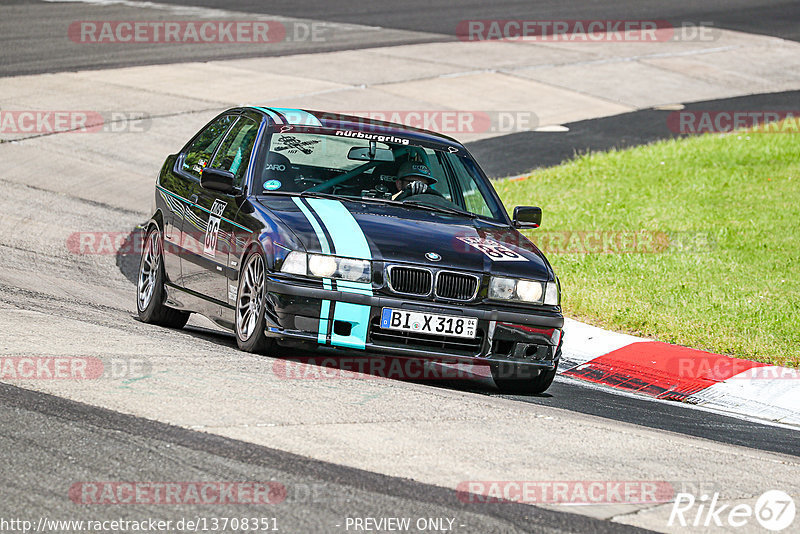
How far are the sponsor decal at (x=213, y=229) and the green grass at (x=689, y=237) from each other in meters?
3.57

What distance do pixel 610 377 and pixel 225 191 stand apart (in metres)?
3.11

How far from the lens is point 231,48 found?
25484mm

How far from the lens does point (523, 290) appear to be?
291 inches

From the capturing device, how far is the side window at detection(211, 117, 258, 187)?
27.3 feet

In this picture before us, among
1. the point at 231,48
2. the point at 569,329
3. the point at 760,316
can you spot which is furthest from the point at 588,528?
the point at 231,48

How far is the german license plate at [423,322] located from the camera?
23.3 feet
